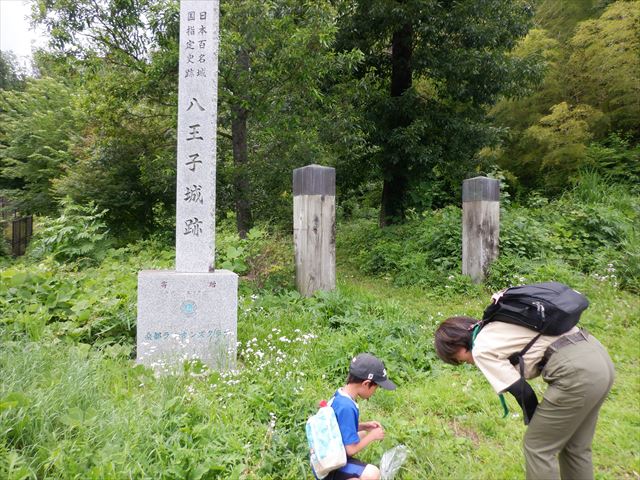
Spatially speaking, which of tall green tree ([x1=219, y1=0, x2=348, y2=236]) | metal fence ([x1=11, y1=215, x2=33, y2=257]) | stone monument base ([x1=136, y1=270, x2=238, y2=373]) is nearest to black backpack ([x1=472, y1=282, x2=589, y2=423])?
stone monument base ([x1=136, y1=270, x2=238, y2=373])

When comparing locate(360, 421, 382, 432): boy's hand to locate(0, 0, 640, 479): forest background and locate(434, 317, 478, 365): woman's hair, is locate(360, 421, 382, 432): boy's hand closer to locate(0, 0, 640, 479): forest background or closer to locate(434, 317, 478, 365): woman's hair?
locate(0, 0, 640, 479): forest background

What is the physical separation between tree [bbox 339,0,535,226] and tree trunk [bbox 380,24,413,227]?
0.02 metres

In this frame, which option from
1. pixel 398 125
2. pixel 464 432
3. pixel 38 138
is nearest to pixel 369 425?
pixel 464 432

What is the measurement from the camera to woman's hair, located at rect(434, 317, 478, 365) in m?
2.28

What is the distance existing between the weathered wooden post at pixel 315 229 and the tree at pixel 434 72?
3.84 metres

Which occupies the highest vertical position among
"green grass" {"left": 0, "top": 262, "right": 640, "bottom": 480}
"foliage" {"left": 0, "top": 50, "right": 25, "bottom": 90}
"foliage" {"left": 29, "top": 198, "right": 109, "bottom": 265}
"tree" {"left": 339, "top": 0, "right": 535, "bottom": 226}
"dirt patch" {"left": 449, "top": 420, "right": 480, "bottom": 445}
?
"foliage" {"left": 0, "top": 50, "right": 25, "bottom": 90}

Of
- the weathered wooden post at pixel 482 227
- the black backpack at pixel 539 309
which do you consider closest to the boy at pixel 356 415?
the black backpack at pixel 539 309

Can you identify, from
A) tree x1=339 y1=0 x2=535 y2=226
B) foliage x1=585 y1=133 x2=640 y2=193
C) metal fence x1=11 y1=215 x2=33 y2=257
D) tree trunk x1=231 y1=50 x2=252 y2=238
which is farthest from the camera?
metal fence x1=11 y1=215 x2=33 y2=257

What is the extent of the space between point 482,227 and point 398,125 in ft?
12.8

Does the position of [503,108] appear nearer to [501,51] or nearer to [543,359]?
[501,51]

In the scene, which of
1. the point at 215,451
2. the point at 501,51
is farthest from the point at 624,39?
the point at 215,451

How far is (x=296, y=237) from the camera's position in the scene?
576 cm

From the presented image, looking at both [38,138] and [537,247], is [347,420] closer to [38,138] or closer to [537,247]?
[537,247]

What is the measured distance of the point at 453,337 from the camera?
2291 millimetres
